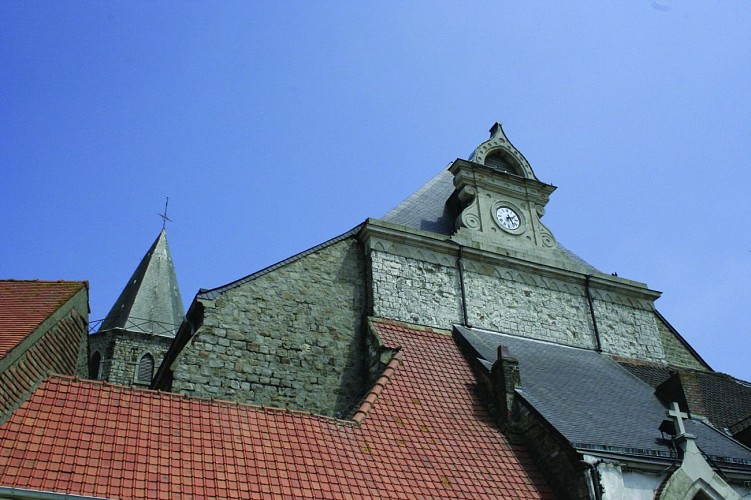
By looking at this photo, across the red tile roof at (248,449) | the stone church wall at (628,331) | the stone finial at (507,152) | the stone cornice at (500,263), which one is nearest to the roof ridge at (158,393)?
the red tile roof at (248,449)

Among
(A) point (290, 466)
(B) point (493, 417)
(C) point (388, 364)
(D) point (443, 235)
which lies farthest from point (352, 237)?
(A) point (290, 466)

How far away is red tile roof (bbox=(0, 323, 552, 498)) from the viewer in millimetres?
6848

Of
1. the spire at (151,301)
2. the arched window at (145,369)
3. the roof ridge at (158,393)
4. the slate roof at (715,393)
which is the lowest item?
the roof ridge at (158,393)

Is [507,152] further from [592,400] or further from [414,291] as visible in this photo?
[592,400]

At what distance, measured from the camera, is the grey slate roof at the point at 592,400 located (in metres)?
9.67

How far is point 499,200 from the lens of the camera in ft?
52.3

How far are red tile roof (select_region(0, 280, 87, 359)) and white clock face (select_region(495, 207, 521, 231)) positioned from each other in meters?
9.29

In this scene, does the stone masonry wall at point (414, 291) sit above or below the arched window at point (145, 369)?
below

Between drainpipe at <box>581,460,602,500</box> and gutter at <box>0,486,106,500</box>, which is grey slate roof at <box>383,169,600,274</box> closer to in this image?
drainpipe at <box>581,460,602,500</box>

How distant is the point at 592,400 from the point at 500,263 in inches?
165

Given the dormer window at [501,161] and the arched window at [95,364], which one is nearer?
the dormer window at [501,161]

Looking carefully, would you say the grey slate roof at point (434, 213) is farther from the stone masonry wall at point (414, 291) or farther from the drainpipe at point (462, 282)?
the stone masonry wall at point (414, 291)

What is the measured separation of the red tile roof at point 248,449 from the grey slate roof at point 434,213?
5416 millimetres

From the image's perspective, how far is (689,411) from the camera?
40.4 feet
